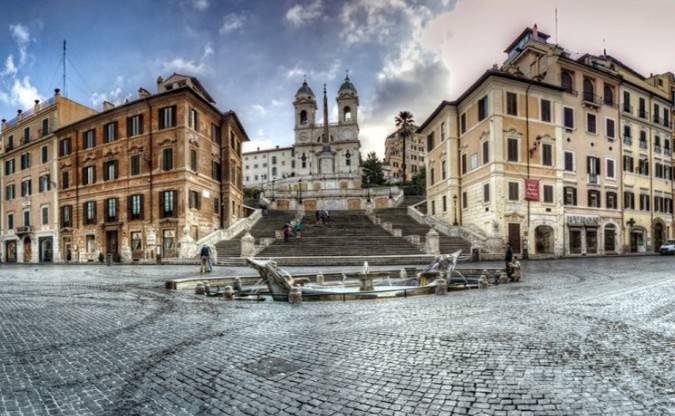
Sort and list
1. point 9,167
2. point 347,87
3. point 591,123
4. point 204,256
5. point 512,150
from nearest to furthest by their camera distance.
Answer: point 204,256
point 512,150
point 591,123
point 9,167
point 347,87

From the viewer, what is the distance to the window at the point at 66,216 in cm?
3562

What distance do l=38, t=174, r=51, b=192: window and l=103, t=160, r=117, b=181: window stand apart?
8584mm

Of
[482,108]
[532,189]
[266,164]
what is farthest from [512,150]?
[266,164]

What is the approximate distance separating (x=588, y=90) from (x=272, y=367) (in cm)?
3848

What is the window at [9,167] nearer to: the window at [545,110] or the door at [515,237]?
the door at [515,237]

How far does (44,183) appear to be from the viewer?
38.2 meters

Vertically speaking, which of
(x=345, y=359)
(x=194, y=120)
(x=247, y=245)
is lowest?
(x=345, y=359)

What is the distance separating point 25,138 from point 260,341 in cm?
4900

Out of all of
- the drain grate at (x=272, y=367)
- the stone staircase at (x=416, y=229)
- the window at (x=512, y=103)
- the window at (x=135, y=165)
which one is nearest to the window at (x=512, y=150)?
the window at (x=512, y=103)

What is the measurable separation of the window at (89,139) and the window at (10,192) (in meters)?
15.3

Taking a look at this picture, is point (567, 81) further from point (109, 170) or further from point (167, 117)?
point (109, 170)

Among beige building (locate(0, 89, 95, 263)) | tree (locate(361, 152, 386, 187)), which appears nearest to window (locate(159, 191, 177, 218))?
beige building (locate(0, 89, 95, 263))

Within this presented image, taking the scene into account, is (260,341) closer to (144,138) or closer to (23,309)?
(23,309)

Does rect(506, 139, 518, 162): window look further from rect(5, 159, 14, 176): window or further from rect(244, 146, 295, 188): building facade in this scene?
rect(244, 146, 295, 188): building facade
